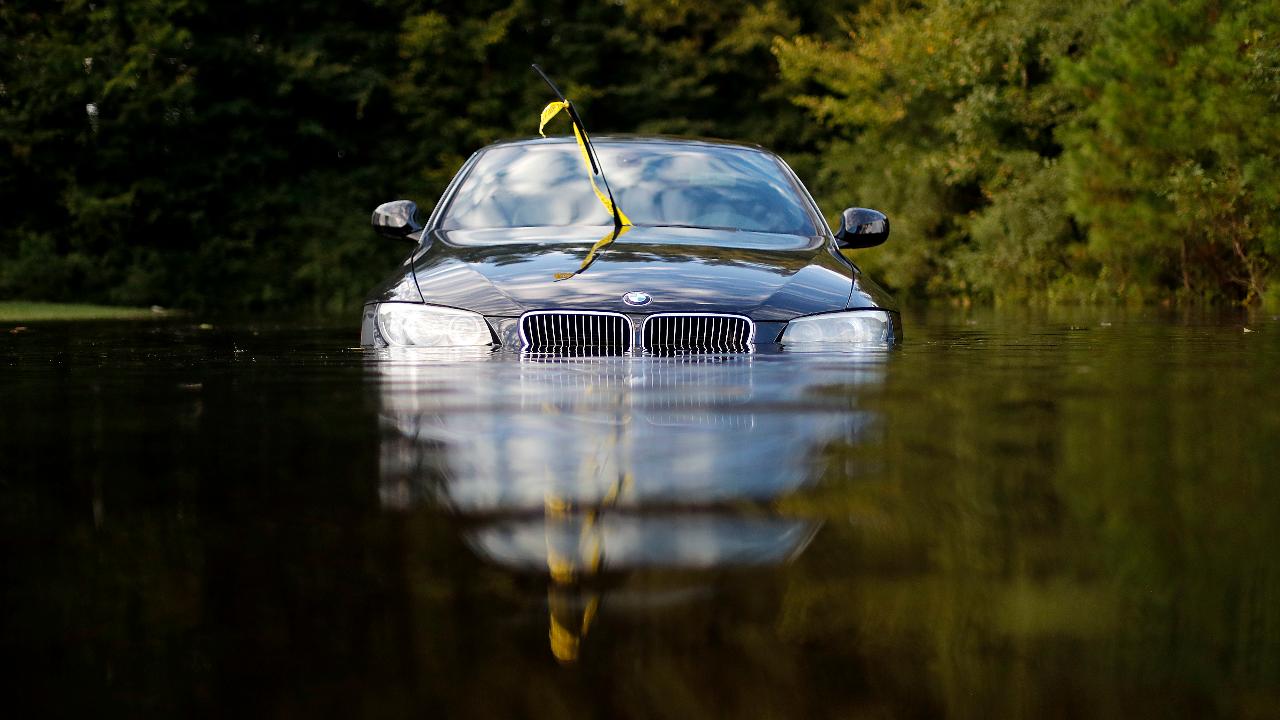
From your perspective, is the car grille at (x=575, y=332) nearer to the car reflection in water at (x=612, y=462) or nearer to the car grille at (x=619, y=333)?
the car grille at (x=619, y=333)

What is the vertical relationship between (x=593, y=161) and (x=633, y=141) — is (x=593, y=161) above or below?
below

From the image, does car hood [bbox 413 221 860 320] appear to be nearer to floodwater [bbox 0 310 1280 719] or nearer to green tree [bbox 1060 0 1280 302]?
floodwater [bbox 0 310 1280 719]

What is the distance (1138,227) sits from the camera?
60.2 feet

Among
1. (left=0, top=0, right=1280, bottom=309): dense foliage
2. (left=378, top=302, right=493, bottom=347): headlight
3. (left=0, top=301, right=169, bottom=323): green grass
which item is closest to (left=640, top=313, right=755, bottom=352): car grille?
(left=378, top=302, right=493, bottom=347): headlight

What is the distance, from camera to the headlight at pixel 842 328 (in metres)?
6.33

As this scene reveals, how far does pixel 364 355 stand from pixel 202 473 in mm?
3711

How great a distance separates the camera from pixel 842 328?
6539mm

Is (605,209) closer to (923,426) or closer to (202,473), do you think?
(923,426)

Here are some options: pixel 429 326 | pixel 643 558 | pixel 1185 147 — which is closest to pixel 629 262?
pixel 429 326

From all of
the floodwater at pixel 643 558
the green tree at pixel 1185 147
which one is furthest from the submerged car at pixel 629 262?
the green tree at pixel 1185 147

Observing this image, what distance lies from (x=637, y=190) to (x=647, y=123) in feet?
99.6

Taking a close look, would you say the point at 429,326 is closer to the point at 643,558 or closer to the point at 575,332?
the point at 575,332

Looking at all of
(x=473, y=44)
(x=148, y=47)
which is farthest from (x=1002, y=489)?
(x=473, y=44)

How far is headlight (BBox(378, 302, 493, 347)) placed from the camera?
247 inches
